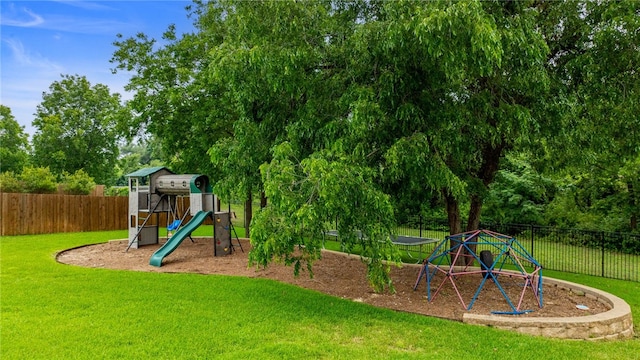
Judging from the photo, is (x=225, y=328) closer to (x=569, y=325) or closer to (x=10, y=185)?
(x=569, y=325)

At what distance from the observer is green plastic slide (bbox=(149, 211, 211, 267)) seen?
877cm

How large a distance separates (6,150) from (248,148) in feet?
86.3

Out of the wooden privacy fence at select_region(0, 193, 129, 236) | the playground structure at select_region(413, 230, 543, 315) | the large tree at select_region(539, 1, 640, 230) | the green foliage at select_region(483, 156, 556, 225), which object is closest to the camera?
the playground structure at select_region(413, 230, 543, 315)

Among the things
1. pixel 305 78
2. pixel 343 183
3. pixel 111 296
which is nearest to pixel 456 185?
pixel 343 183

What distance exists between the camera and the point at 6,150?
2517cm

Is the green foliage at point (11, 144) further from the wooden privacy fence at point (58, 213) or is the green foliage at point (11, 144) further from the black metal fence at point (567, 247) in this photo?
the black metal fence at point (567, 247)

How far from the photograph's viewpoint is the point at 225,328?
4727 millimetres

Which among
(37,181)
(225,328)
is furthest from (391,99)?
(37,181)

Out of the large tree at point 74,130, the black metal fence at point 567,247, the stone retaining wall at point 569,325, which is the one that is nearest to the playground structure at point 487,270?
the stone retaining wall at point 569,325

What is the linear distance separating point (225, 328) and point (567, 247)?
11.4m

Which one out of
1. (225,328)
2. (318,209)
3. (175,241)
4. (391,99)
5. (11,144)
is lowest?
(225,328)

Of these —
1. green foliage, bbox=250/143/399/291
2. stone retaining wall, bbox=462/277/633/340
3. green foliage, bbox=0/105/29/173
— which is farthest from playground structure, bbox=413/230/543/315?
green foliage, bbox=0/105/29/173

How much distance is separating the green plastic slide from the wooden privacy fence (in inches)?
322

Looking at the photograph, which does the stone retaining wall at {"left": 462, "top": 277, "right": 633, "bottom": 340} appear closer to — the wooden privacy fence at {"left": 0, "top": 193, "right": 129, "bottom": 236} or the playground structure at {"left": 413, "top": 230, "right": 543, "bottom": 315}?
the playground structure at {"left": 413, "top": 230, "right": 543, "bottom": 315}
